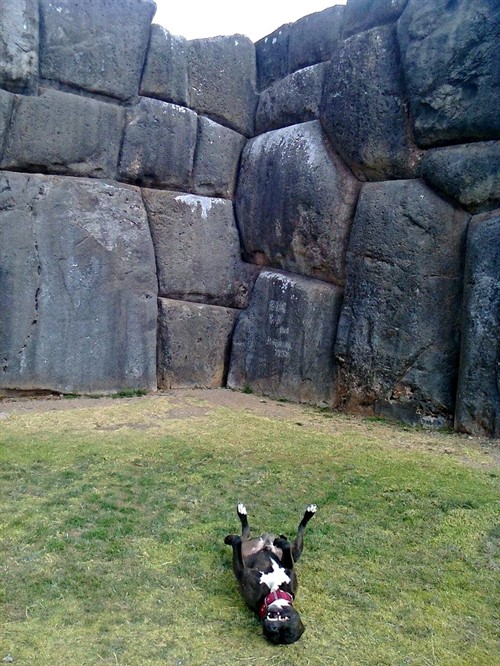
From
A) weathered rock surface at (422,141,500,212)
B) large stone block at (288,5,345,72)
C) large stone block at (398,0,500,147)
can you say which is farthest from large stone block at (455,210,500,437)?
large stone block at (288,5,345,72)

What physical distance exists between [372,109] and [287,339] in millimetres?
2796

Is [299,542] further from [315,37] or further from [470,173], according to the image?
[315,37]

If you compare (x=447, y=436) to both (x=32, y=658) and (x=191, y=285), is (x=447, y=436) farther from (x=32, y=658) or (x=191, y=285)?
(x=32, y=658)

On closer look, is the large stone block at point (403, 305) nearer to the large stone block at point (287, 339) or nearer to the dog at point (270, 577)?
the large stone block at point (287, 339)

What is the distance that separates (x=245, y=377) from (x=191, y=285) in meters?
1.37

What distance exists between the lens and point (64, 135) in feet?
24.8

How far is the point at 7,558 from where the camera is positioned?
11.6ft

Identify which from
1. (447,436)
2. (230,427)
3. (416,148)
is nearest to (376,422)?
(447,436)

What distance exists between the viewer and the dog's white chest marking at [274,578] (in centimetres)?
307

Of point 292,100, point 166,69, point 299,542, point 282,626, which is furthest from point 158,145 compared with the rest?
point 282,626

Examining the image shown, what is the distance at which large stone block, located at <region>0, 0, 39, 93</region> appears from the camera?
7105 mm

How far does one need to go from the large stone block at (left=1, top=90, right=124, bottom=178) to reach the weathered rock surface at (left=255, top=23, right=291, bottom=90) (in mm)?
2184

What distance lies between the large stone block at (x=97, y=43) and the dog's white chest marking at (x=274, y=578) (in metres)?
6.44

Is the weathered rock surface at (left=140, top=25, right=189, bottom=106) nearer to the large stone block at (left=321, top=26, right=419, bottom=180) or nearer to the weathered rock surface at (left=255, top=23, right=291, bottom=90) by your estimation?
the weathered rock surface at (left=255, top=23, right=291, bottom=90)
